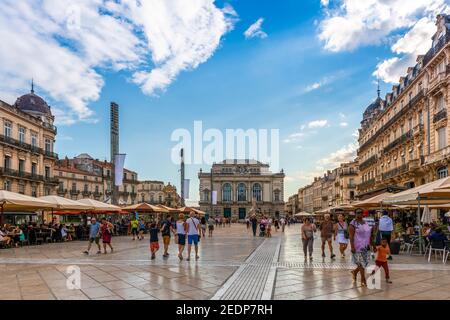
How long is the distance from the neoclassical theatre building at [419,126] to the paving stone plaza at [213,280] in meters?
12.2

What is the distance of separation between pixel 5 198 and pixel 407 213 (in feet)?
102

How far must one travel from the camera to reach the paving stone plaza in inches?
275

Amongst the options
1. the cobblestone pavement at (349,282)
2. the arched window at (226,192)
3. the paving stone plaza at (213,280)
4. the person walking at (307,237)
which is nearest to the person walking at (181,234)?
the paving stone plaza at (213,280)

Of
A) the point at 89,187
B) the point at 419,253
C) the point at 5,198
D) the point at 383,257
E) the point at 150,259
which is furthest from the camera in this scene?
the point at 89,187

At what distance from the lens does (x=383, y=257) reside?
793 cm

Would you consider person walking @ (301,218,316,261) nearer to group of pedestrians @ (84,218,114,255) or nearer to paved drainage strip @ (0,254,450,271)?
→ paved drainage strip @ (0,254,450,271)

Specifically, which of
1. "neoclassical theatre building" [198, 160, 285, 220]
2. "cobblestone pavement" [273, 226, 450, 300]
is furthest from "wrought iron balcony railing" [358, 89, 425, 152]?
"neoclassical theatre building" [198, 160, 285, 220]

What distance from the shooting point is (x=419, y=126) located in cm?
2931

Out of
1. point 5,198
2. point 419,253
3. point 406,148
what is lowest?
point 419,253

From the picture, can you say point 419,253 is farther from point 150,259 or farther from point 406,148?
point 406,148

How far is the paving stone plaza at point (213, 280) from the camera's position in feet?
22.9

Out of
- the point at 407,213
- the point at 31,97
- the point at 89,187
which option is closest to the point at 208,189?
the point at 89,187

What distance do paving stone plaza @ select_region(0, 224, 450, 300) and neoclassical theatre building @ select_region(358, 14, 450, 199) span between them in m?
12.2
